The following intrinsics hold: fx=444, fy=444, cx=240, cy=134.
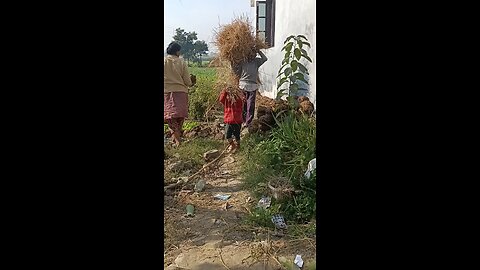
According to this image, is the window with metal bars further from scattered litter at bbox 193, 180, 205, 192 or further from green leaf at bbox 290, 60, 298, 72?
scattered litter at bbox 193, 180, 205, 192

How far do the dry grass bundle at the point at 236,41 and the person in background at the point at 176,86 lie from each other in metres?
0.33

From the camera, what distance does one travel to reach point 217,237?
2256 mm

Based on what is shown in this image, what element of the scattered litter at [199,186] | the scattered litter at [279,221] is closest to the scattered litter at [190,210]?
the scattered litter at [199,186]

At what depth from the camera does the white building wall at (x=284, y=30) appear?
12.0ft

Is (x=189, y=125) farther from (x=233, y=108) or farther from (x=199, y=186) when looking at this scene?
(x=199, y=186)

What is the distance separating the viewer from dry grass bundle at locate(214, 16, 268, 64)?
3.37m

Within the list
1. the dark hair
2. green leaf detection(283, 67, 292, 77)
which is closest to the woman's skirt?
the dark hair

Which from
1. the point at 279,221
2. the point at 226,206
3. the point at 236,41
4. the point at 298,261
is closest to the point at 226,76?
the point at 236,41

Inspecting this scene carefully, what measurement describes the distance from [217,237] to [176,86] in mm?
1446
